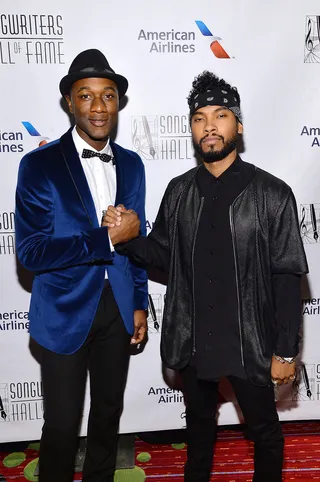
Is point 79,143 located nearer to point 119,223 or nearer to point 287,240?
point 119,223

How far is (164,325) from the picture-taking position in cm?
204

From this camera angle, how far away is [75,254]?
6.28ft

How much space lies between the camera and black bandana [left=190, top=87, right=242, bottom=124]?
1897 millimetres

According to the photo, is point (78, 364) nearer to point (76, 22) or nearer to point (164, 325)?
point (164, 325)

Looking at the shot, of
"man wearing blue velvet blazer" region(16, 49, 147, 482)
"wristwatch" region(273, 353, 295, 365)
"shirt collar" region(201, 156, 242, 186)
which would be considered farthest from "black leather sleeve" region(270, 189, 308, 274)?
"man wearing blue velvet blazer" region(16, 49, 147, 482)

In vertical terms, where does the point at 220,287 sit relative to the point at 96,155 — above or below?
below

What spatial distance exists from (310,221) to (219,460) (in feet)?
4.53

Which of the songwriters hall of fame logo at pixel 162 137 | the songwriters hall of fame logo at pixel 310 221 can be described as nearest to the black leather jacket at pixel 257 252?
the songwriters hall of fame logo at pixel 162 137

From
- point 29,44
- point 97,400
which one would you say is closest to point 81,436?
point 97,400

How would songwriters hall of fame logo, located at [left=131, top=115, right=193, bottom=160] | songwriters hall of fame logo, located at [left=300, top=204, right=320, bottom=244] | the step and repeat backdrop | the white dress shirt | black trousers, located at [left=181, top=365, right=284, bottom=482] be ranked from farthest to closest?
songwriters hall of fame logo, located at [left=300, top=204, right=320, bottom=244]
songwriters hall of fame logo, located at [left=131, top=115, right=193, bottom=160]
the step and repeat backdrop
the white dress shirt
black trousers, located at [left=181, top=365, right=284, bottom=482]

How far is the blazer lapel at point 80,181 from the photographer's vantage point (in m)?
1.98

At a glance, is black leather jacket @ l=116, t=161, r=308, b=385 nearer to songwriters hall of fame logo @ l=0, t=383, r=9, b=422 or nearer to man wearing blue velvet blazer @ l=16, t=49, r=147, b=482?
man wearing blue velvet blazer @ l=16, t=49, r=147, b=482

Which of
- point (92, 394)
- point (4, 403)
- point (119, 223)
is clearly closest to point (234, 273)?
point (119, 223)

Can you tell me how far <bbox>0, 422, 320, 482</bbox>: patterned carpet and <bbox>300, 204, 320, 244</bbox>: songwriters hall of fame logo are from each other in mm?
1139
